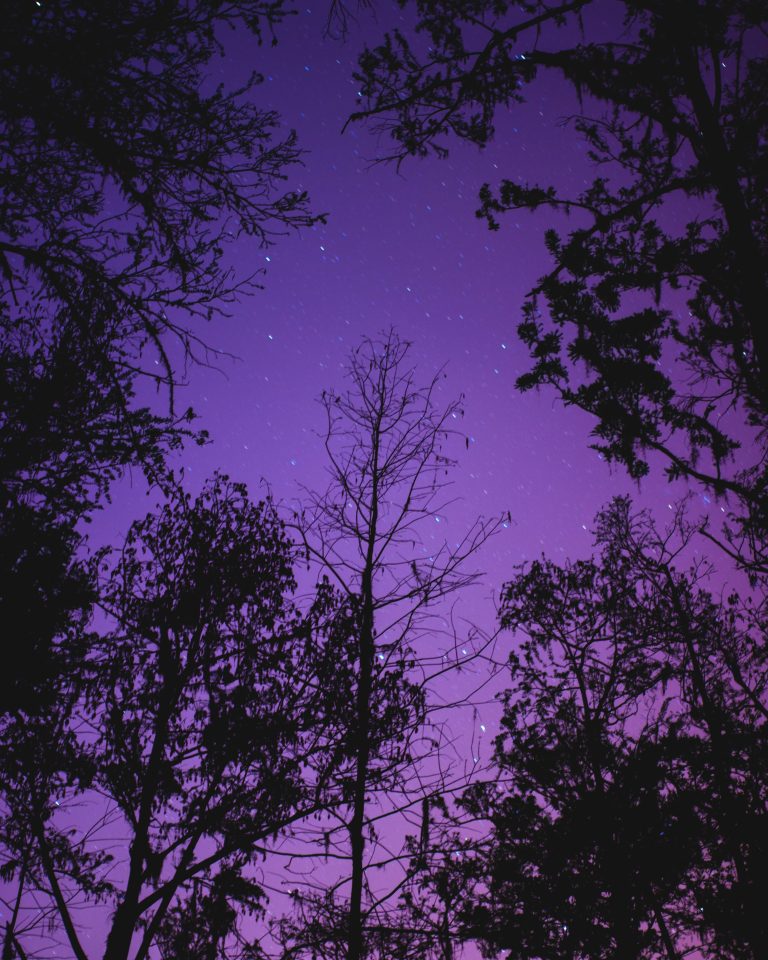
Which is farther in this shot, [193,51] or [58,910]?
[58,910]

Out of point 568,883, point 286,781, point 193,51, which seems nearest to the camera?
point 193,51

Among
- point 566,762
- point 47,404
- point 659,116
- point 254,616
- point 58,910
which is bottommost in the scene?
point 58,910

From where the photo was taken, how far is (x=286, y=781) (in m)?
6.28

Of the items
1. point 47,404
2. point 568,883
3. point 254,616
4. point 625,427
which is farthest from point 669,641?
point 47,404

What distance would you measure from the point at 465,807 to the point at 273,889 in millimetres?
7607

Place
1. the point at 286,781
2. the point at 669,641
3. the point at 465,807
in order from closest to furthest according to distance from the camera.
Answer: the point at 286,781, the point at 465,807, the point at 669,641

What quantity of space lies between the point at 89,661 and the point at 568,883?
9729 millimetres

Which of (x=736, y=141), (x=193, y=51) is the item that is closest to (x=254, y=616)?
(x=193, y=51)

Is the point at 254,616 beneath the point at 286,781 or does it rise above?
above

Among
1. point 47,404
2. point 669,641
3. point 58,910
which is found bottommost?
point 58,910

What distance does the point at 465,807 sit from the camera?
11688 mm

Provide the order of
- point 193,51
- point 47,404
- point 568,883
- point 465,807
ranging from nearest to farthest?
point 193,51
point 47,404
point 568,883
point 465,807

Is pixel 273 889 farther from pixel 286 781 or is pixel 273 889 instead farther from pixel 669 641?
pixel 669 641

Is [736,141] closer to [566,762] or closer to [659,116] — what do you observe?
[659,116]
